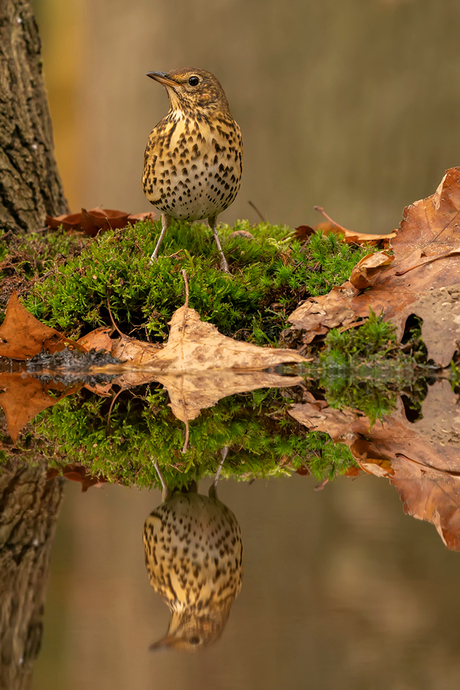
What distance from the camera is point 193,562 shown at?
111 centimetres

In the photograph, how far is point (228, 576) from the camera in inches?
39.9

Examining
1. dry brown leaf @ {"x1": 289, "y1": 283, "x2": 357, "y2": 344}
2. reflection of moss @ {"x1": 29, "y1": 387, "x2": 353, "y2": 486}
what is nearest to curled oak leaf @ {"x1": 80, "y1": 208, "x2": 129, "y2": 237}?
dry brown leaf @ {"x1": 289, "y1": 283, "x2": 357, "y2": 344}

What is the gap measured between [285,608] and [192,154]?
288cm

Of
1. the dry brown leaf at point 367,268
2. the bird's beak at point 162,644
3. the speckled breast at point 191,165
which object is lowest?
the dry brown leaf at point 367,268

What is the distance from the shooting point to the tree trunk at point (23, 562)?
31.5 inches

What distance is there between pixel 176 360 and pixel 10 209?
6.78 feet

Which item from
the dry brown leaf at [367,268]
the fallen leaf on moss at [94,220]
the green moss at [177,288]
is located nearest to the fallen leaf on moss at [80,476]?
the green moss at [177,288]

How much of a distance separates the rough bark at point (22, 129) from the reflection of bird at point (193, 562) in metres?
3.44

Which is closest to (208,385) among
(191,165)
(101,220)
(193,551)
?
(191,165)

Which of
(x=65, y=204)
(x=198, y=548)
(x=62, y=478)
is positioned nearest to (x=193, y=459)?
(x=62, y=478)

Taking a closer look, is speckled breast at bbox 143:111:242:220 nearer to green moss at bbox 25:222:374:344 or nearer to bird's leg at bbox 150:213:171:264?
bird's leg at bbox 150:213:171:264

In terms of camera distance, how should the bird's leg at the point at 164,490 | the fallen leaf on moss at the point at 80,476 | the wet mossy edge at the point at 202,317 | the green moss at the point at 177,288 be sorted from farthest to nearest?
the green moss at the point at 177,288, the wet mossy edge at the point at 202,317, the fallen leaf on moss at the point at 80,476, the bird's leg at the point at 164,490

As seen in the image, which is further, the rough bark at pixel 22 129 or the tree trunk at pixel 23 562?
→ the rough bark at pixel 22 129

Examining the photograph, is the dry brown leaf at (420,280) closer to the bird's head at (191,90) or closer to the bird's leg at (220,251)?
the bird's leg at (220,251)
